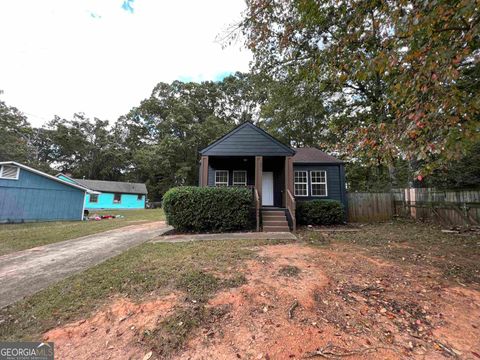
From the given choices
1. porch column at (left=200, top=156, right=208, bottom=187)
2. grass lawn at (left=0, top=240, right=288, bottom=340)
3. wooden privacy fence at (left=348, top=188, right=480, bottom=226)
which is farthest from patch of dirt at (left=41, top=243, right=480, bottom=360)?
wooden privacy fence at (left=348, top=188, right=480, bottom=226)

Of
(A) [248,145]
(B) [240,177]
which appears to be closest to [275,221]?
(A) [248,145]

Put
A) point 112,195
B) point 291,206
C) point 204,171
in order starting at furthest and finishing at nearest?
point 112,195 → point 204,171 → point 291,206

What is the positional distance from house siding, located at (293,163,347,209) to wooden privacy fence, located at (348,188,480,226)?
29.2 inches

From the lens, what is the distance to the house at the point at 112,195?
27312 millimetres

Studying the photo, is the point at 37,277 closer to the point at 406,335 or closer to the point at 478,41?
the point at 406,335

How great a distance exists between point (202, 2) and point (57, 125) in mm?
45161

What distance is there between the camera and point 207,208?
7855 mm

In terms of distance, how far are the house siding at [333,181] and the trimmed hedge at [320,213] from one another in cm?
143

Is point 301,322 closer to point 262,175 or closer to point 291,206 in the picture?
point 291,206

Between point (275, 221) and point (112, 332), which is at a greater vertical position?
point (275, 221)

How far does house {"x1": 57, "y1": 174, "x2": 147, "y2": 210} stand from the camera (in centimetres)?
2731

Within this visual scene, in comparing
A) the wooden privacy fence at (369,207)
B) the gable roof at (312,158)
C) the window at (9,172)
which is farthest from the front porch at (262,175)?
the window at (9,172)

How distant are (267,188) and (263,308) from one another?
340 inches

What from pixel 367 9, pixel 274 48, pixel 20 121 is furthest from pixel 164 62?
pixel 20 121
